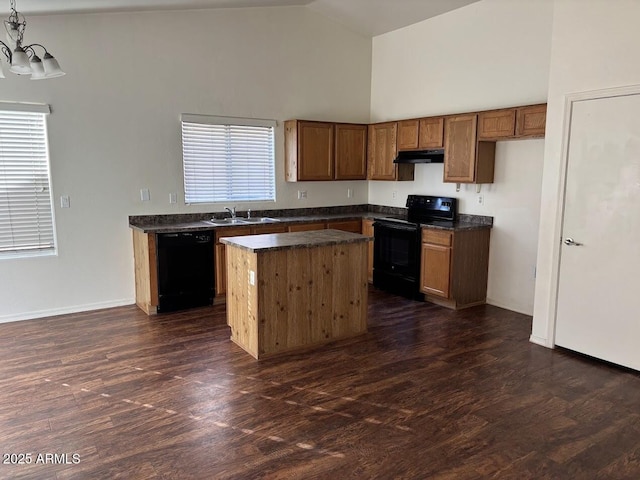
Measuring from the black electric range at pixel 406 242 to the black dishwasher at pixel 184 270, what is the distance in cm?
214

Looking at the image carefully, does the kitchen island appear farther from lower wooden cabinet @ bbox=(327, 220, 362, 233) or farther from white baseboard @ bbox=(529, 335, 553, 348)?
lower wooden cabinet @ bbox=(327, 220, 362, 233)

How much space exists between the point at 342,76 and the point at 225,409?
16.5ft

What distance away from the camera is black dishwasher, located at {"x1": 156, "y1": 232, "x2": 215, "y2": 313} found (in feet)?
16.3

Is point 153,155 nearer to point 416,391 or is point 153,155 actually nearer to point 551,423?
point 416,391

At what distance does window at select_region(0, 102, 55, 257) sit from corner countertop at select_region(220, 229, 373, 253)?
85.9 inches

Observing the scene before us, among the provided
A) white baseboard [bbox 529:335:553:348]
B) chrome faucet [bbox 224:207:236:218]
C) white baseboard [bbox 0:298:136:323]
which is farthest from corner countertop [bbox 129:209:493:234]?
white baseboard [bbox 529:335:553:348]

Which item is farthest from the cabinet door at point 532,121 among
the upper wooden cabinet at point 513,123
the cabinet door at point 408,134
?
the cabinet door at point 408,134

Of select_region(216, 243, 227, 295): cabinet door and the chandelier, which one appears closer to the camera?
the chandelier

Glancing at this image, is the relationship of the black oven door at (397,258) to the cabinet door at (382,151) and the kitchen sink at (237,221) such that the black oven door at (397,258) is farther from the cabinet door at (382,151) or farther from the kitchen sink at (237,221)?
the kitchen sink at (237,221)

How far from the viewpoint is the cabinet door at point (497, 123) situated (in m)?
4.85

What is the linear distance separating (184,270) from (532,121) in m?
3.89

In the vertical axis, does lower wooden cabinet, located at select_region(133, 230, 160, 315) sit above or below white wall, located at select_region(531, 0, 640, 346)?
below

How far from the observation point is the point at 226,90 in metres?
5.75

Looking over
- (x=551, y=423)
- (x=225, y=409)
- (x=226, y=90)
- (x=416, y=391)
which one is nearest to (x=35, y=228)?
(x=226, y=90)
